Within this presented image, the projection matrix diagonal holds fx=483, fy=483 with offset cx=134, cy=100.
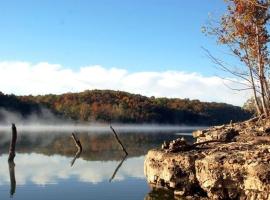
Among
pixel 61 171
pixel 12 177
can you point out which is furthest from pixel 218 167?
pixel 61 171

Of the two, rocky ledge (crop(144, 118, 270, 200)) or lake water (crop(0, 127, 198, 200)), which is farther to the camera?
lake water (crop(0, 127, 198, 200))

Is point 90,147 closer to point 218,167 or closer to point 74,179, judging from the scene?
point 74,179

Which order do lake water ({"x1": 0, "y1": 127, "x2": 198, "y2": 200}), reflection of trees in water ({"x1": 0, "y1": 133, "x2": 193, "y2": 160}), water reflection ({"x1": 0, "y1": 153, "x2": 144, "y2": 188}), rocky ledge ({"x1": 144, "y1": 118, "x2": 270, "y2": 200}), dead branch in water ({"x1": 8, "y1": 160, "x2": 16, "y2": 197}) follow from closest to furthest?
rocky ledge ({"x1": 144, "y1": 118, "x2": 270, "y2": 200}) → lake water ({"x1": 0, "y1": 127, "x2": 198, "y2": 200}) → dead branch in water ({"x1": 8, "y1": 160, "x2": 16, "y2": 197}) → water reflection ({"x1": 0, "y1": 153, "x2": 144, "y2": 188}) → reflection of trees in water ({"x1": 0, "y1": 133, "x2": 193, "y2": 160})

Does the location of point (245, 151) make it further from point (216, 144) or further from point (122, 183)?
point (122, 183)

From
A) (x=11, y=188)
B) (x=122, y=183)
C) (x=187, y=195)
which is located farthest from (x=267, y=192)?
(x=11, y=188)

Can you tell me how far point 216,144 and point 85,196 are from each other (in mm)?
8027

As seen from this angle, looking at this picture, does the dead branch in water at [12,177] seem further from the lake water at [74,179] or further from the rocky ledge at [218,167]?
the rocky ledge at [218,167]

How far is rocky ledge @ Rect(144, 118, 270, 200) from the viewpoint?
68.6 feet

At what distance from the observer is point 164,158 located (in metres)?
26.7

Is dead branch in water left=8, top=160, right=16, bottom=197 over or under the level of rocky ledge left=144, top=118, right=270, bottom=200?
under

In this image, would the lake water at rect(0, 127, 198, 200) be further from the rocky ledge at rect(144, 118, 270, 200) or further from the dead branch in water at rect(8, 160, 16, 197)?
the rocky ledge at rect(144, 118, 270, 200)

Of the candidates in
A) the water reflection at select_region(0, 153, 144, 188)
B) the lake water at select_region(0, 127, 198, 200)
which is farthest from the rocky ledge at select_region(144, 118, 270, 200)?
the water reflection at select_region(0, 153, 144, 188)

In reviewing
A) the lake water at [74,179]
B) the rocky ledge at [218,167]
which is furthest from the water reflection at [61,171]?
the rocky ledge at [218,167]

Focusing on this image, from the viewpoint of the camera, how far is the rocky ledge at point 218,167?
2091cm
